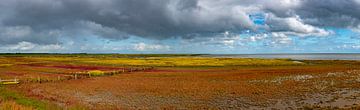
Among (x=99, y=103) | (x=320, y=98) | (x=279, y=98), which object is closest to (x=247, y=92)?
(x=279, y=98)

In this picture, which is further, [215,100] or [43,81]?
[43,81]

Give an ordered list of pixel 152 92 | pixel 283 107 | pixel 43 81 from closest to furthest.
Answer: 1. pixel 283 107
2. pixel 152 92
3. pixel 43 81

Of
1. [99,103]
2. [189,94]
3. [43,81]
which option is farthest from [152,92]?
[43,81]

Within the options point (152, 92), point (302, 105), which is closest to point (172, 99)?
point (152, 92)

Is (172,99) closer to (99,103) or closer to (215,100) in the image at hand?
(215,100)

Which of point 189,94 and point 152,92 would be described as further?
point 152,92

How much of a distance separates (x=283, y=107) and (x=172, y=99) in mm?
9642

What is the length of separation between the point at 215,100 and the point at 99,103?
9437 mm

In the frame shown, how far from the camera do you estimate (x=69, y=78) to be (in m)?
54.0

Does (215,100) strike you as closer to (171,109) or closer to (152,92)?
(171,109)

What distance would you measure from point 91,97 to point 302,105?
18.3 meters

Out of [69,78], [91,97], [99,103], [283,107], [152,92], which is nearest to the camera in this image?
[283,107]

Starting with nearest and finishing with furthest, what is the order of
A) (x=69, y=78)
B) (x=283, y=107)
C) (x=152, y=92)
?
(x=283, y=107) → (x=152, y=92) → (x=69, y=78)

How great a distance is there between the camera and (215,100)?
29516mm
